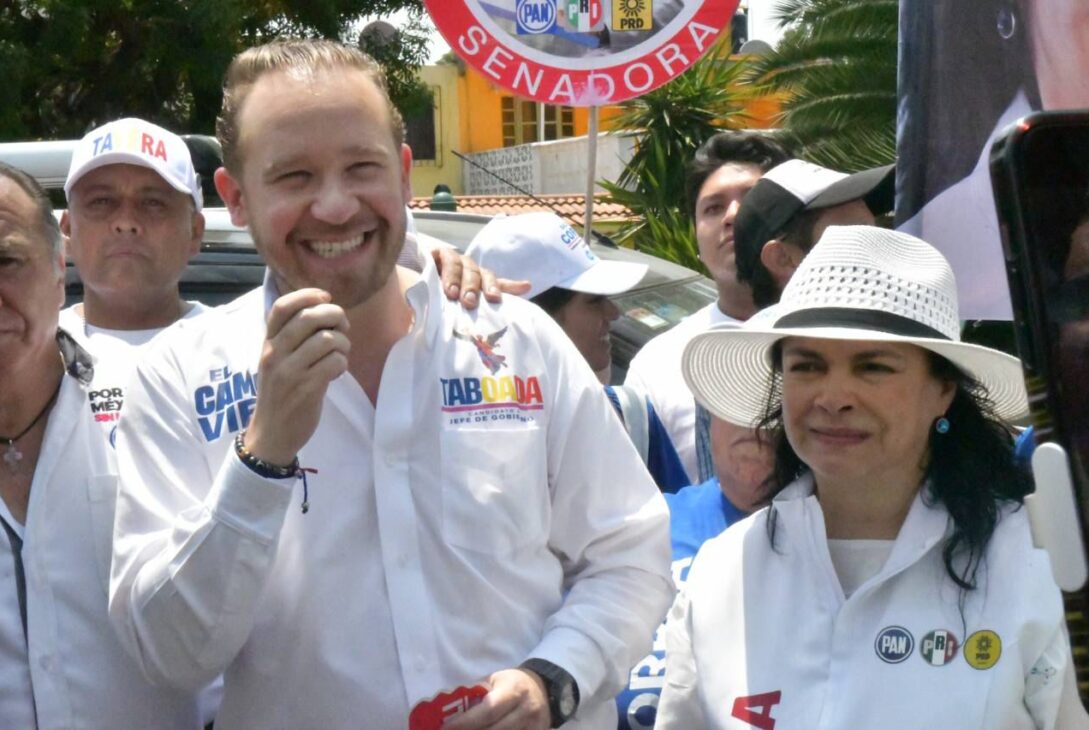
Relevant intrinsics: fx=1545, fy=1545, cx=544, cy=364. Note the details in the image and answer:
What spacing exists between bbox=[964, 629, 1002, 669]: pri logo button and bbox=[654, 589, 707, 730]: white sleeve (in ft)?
1.53

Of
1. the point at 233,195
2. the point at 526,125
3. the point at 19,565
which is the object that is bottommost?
the point at 19,565

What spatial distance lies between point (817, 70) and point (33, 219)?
15.6 meters

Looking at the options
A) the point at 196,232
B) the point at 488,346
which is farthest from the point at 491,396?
the point at 196,232

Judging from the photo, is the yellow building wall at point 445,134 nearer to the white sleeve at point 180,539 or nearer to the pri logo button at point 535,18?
the pri logo button at point 535,18

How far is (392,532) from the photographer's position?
2.32 m

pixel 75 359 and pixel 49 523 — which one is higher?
pixel 75 359

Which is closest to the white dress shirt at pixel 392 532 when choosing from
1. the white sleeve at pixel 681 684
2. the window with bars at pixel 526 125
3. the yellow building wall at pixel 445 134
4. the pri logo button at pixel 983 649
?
the white sleeve at pixel 681 684

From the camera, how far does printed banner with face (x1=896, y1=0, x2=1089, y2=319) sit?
3068 mm

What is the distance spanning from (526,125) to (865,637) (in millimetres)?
41568

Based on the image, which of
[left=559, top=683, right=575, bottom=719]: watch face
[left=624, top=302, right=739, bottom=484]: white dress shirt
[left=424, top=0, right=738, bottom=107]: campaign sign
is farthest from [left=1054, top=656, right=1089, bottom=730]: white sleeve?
[left=424, top=0, right=738, bottom=107]: campaign sign

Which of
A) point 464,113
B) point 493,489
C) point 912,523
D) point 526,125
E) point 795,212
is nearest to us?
point 493,489

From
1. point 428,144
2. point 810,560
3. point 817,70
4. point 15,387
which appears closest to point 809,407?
point 810,560

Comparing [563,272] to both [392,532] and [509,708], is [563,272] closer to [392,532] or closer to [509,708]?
[392,532]

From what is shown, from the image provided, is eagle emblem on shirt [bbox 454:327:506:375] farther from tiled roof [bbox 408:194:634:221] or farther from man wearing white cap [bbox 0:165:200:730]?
tiled roof [bbox 408:194:634:221]
